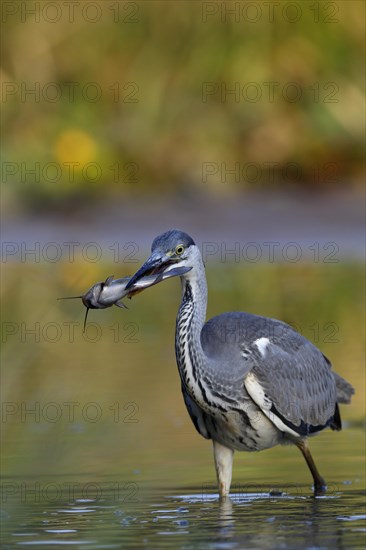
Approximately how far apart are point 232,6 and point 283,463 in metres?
16.9

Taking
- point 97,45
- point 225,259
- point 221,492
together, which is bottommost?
point 221,492

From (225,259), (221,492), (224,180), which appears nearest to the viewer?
(221,492)

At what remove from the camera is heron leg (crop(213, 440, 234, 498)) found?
892 cm

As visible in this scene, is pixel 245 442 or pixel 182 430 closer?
pixel 245 442

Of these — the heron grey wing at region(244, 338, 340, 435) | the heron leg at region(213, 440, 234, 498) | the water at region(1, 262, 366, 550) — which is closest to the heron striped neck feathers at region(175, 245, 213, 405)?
the heron grey wing at region(244, 338, 340, 435)

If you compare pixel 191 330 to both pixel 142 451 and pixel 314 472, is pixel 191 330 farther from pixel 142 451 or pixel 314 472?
pixel 142 451

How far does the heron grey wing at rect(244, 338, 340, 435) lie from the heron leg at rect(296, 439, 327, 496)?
7 cm

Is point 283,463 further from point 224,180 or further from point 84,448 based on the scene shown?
point 224,180

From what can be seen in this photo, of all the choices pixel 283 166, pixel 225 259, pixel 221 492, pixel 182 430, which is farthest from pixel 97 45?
pixel 221 492

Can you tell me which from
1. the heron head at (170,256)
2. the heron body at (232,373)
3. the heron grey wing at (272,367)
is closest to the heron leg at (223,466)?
the heron body at (232,373)

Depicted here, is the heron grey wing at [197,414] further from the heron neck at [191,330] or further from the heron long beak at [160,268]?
the heron long beak at [160,268]

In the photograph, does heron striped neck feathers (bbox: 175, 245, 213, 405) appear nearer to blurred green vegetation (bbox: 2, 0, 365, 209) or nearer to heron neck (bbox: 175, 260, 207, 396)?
Answer: heron neck (bbox: 175, 260, 207, 396)

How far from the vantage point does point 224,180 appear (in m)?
24.7

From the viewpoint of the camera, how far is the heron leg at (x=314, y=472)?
8.86 m
